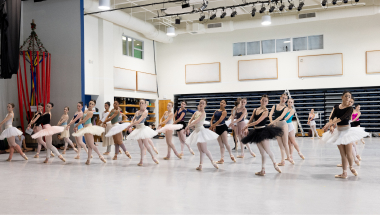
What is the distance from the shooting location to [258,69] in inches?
748

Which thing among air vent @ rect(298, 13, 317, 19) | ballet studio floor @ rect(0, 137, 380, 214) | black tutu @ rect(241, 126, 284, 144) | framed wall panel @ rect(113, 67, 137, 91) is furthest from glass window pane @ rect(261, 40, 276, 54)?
black tutu @ rect(241, 126, 284, 144)

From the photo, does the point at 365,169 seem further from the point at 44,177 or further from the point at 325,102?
the point at 325,102

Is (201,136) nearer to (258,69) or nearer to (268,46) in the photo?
(258,69)

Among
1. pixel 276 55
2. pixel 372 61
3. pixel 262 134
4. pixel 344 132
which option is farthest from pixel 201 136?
pixel 372 61

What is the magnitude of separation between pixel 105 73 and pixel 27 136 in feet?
17.5

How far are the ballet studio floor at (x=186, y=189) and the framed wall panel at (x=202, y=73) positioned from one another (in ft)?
41.5

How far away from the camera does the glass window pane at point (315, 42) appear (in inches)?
706

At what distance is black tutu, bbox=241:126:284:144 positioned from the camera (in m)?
5.94

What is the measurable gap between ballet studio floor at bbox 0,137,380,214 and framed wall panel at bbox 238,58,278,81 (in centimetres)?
1162

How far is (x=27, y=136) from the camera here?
1219cm

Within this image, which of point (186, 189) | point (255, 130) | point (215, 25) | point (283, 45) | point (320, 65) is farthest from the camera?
point (283, 45)

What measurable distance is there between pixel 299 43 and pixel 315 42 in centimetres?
80

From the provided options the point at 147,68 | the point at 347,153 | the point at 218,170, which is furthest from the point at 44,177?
the point at 147,68

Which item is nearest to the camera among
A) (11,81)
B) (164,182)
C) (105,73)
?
(164,182)
